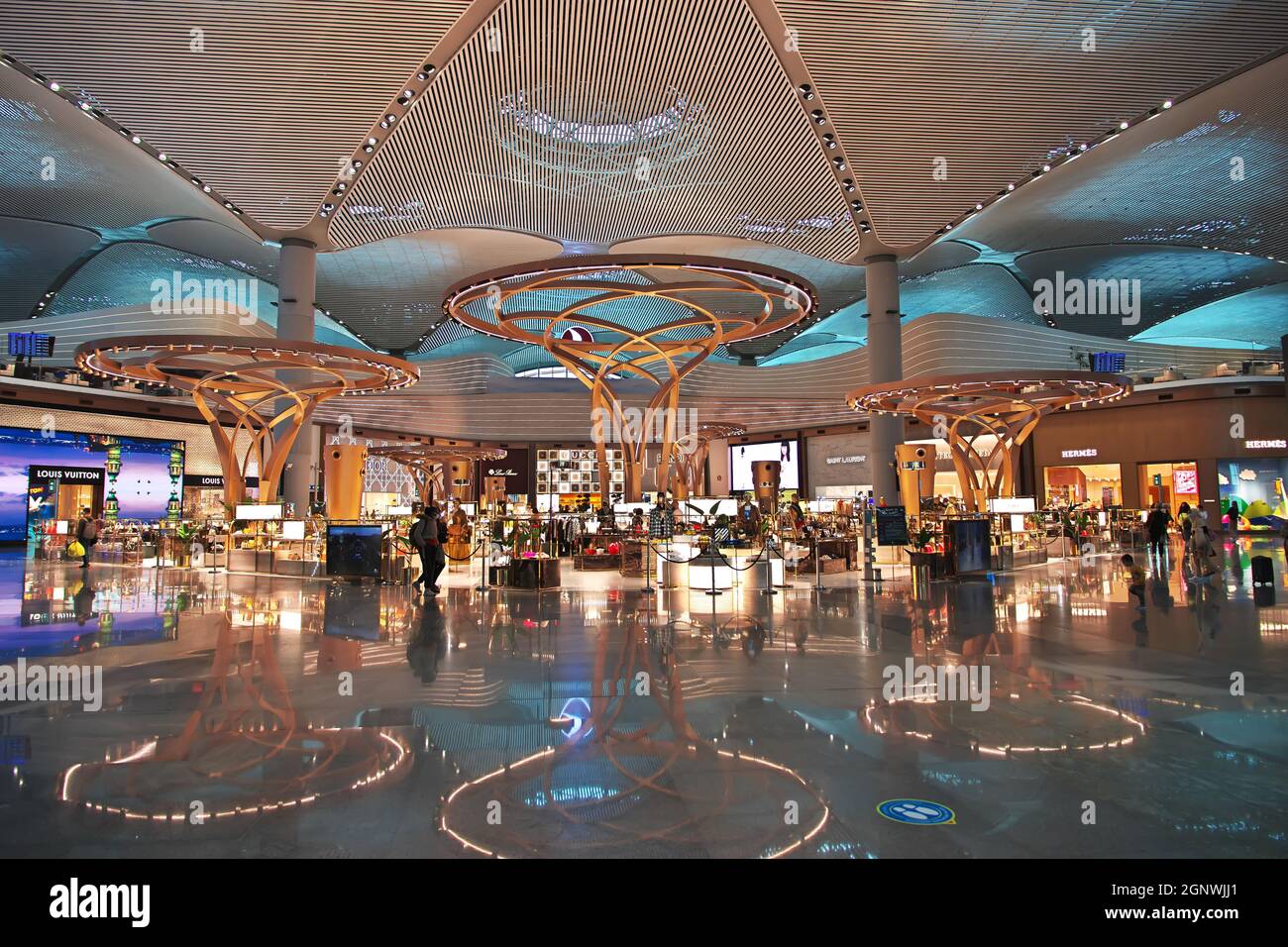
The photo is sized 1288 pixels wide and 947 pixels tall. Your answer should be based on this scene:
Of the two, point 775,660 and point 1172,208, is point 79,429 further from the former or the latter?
point 1172,208

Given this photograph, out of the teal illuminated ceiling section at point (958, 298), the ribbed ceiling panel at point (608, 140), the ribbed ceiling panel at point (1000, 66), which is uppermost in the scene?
the teal illuminated ceiling section at point (958, 298)

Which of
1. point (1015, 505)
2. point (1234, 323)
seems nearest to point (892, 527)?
point (1015, 505)

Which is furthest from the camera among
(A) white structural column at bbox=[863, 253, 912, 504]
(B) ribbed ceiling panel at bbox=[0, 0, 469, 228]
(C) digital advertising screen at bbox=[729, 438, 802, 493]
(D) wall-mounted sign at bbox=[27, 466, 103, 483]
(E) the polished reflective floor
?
(C) digital advertising screen at bbox=[729, 438, 802, 493]

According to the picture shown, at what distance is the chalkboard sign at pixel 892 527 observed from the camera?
1401 cm

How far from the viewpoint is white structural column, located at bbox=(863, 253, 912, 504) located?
22.9m

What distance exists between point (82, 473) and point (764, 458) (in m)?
32.3

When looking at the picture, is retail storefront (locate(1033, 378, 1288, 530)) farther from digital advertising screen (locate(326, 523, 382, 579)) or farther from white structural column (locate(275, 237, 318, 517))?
white structural column (locate(275, 237, 318, 517))

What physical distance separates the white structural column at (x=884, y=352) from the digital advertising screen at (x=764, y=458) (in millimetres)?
16155

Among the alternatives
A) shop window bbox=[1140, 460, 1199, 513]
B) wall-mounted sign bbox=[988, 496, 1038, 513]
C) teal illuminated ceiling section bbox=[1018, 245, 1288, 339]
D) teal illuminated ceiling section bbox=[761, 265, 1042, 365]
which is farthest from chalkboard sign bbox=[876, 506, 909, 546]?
teal illuminated ceiling section bbox=[1018, 245, 1288, 339]

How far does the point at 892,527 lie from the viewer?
46.4 feet

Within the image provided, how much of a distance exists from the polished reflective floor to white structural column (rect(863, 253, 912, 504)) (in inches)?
580

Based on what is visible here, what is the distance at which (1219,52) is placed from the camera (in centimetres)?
1470

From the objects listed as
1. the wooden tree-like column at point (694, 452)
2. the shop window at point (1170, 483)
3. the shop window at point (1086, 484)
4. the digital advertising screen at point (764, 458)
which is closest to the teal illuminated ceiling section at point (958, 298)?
the digital advertising screen at point (764, 458)

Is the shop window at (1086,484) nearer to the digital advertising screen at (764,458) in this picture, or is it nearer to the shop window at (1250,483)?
the shop window at (1250,483)
